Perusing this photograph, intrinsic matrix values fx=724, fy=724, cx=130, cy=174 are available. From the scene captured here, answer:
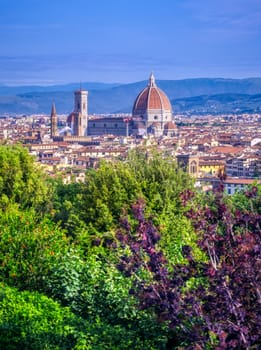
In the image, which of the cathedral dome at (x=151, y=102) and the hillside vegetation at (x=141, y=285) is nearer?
the hillside vegetation at (x=141, y=285)

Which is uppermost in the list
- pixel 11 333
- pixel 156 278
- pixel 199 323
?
pixel 156 278

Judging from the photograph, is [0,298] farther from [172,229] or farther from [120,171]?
[120,171]

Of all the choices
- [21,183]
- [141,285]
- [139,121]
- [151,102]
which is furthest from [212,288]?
[151,102]

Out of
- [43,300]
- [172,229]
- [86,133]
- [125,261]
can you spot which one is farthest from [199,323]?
[86,133]

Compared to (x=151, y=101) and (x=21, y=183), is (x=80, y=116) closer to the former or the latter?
(x=151, y=101)

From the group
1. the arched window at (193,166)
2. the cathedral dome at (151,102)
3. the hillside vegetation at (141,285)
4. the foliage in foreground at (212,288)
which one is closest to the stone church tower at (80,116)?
the cathedral dome at (151,102)

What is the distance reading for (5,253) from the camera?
31.2ft

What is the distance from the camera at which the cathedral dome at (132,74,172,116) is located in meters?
155

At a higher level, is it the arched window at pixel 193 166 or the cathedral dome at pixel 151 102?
the cathedral dome at pixel 151 102

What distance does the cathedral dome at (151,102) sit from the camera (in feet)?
508

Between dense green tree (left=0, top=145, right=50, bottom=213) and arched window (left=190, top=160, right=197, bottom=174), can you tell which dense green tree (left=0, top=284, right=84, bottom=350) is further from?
arched window (left=190, top=160, right=197, bottom=174)

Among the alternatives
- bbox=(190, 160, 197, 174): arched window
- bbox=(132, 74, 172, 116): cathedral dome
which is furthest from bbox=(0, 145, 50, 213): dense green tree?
bbox=(132, 74, 172, 116): cathedral dome

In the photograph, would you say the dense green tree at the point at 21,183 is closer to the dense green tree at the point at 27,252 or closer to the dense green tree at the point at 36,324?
the dense green tree at the point at 27,252

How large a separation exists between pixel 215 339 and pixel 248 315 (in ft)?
1.72
